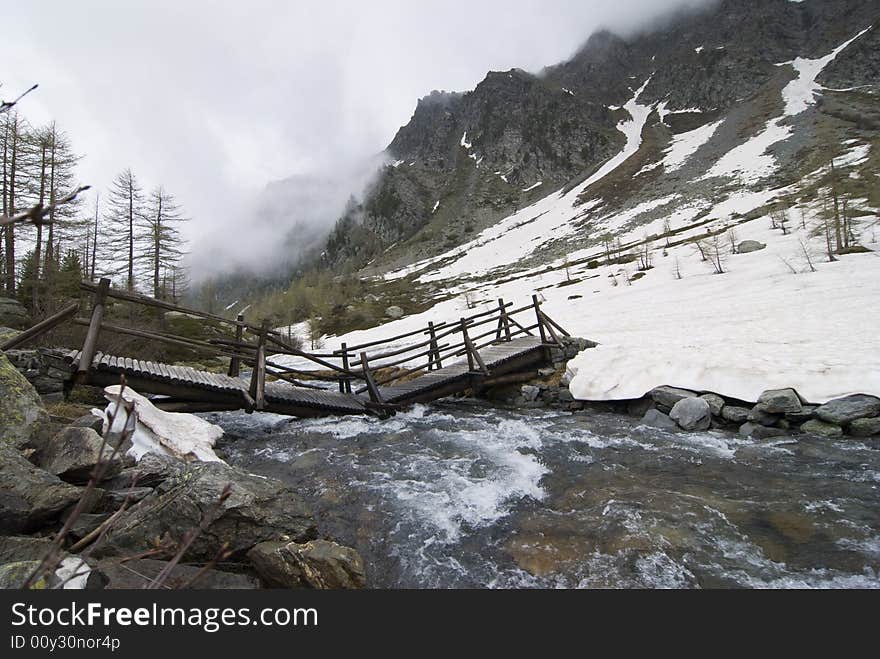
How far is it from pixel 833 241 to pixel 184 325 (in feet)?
140

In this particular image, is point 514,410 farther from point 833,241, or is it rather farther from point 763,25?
point 763,25

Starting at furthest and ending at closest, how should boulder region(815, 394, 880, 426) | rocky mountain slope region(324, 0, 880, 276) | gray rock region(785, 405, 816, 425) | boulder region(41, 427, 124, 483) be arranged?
rocky mountain slope region(324, 0, 880, 276)
gray rock region(785, 405, 816, 425)
boulder region(815, 394, 880, 426)
boulder region(41, 427, 124, 483)

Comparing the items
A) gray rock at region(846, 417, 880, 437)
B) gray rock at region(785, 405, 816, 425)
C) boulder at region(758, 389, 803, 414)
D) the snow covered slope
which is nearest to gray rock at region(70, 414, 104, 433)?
the snow covered slope

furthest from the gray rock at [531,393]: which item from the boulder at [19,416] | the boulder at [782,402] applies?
the boulder at [19,416]

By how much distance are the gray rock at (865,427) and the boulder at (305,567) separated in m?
8.09

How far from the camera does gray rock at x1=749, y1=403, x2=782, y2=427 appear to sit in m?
7.30

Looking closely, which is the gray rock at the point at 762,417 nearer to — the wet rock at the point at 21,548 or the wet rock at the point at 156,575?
the wet rock at the point at 156,575

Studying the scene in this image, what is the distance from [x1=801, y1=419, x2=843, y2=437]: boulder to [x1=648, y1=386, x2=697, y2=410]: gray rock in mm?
1760

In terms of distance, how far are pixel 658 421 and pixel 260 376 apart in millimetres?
8021

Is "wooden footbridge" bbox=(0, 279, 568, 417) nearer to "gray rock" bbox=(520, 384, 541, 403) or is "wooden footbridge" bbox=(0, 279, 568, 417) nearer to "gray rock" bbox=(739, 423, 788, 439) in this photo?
"gray rock" bbox=(520, 384, 541, 403)

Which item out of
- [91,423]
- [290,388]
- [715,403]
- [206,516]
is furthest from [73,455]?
[715,403]

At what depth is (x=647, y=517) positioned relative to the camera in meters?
4.96

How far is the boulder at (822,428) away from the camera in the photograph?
22.1 ft

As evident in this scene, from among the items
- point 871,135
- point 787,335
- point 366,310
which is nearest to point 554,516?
point 787,335
